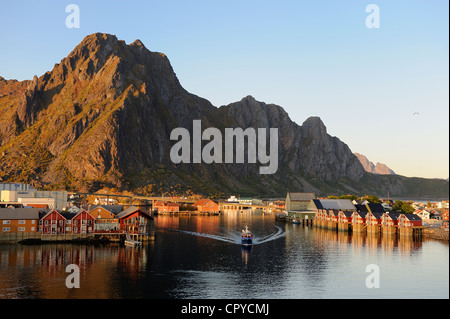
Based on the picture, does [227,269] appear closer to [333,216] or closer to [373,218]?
[373,218]

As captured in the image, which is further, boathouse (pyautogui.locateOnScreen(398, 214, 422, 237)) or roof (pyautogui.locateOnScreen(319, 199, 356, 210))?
roof (pyautogui.locateOnScreen(319, 199, 356, 210))

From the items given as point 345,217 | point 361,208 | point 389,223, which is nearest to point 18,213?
point 345,217

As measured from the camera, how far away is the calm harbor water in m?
65.4

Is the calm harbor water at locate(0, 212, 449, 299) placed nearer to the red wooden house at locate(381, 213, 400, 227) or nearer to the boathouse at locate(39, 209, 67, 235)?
the boathouse at locate(39, 209, 67, 235)

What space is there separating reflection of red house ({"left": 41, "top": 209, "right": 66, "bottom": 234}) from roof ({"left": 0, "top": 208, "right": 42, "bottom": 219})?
248 cm

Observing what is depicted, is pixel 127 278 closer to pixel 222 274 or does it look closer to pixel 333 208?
pixel 222 274

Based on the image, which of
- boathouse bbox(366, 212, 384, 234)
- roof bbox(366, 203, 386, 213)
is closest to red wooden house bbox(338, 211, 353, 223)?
boathouse bbox(366, 212, 384, 234)

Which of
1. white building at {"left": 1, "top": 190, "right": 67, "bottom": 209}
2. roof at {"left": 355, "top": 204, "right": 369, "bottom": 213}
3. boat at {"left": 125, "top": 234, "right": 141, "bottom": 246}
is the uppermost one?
white building at {"left": 1, "top": 190, "right": 67, "bottom": 209}

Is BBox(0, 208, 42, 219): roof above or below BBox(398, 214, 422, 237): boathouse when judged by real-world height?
above

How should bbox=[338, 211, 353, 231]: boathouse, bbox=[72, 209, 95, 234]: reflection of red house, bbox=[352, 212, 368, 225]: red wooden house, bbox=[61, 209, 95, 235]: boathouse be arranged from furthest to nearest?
bbox=[338, 211, 353, 231]: boathouse < bbox=[352, 212, 368, 225]: red wooden house < bbox=[72, 209, 95, 234]: reflection of red house < bbox=[61, 209, 95, 235]: boathouse
